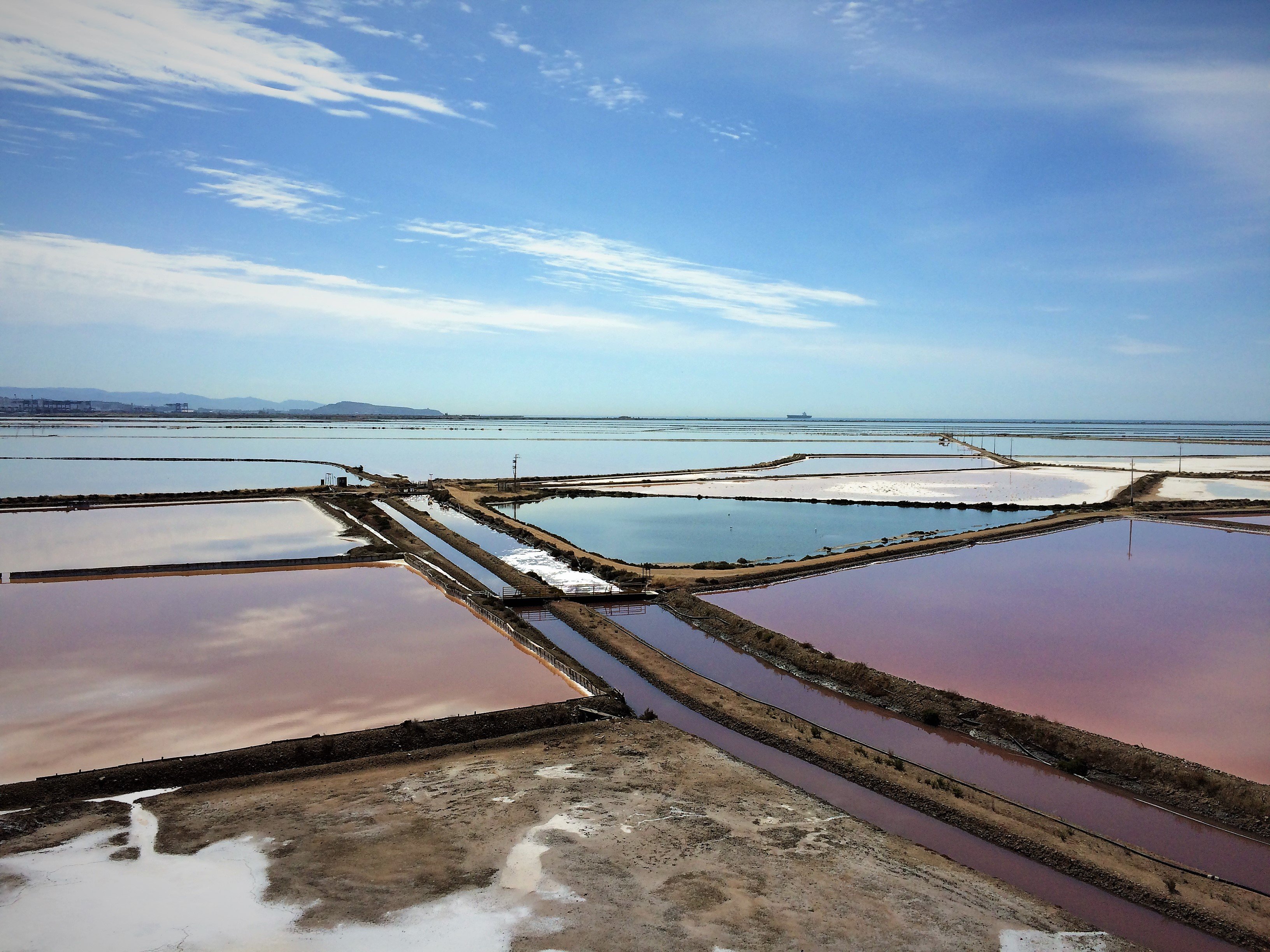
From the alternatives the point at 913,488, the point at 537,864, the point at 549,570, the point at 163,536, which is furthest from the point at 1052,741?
the point at 913,488

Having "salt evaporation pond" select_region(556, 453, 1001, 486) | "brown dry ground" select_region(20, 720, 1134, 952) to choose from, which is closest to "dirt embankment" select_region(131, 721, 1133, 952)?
"brown dry ground" select_region(20, 720, 1134, 952)

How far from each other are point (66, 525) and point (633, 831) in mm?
28698

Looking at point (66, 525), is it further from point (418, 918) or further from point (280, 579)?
point (418, 918)

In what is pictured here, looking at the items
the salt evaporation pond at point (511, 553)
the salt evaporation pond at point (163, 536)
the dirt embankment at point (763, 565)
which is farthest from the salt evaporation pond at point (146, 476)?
the salt evaporation pond at point (511, 553)

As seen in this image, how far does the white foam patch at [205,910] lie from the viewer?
6316mm

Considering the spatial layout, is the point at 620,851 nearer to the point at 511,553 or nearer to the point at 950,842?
the point at 950,842

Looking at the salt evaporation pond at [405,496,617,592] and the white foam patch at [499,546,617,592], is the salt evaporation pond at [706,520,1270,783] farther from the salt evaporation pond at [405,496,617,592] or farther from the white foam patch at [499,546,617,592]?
the salt evaporation pond at [405,496,617,592]

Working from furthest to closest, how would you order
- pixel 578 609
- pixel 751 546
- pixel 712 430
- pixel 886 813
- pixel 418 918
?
pixel 712 430
pixel 751 546
pixel 578 609
pixel 886 813
pixel 418 918

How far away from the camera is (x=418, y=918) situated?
264 inches

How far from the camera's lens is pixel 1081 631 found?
51.6 ft

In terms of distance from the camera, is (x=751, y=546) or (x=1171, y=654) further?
(x=751, y=546)

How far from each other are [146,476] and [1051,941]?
5127 centimetres

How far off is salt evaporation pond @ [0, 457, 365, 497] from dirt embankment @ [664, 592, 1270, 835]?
3533 centimetres

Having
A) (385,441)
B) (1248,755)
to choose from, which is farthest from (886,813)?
(385,441)
